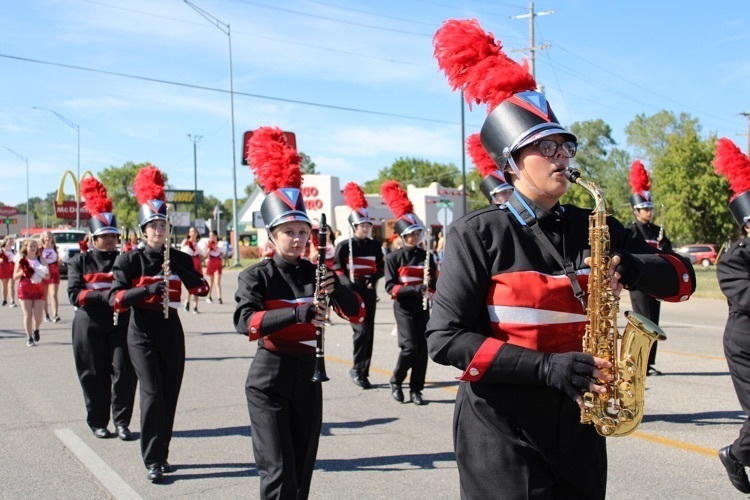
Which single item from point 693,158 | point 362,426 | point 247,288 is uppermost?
point 693,158

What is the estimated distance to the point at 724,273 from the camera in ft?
17.9

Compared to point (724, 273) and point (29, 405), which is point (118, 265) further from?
point (724, 273)

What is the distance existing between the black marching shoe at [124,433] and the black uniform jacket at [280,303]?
2955mm

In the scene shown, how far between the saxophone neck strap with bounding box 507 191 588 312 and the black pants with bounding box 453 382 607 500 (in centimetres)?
37

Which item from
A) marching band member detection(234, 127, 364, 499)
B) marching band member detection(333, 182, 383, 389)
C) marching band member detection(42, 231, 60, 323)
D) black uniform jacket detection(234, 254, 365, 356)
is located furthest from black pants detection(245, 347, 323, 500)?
marching band member detection(42, 231, 60, 323)

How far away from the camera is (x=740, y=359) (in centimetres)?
527

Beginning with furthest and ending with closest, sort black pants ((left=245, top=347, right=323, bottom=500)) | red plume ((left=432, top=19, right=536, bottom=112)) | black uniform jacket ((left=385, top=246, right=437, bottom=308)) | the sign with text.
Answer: the sign with text < black uniform jacket ((left=385, top=246, right=437, bottom=308)) < black pants ((left=245, top=347, right=323, bottom=500)) < red plume ((left=432, top=19, right=536, bottom=112))

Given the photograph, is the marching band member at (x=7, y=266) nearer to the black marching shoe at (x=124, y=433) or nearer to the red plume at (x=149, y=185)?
the red plume at (x=149, y=185)

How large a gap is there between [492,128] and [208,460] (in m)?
4.46

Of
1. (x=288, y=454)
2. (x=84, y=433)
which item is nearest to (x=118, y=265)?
(x=84, y=433)

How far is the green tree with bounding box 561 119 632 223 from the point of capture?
70875mm

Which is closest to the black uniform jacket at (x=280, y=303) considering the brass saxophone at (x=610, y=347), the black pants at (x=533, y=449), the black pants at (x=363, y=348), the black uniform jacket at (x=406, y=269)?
the black pants at (x=533, y=449)

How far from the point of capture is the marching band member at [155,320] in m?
5.96

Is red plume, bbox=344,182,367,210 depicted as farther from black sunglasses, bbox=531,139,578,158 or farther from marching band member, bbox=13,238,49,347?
black sunglasses, bbox=531,139,578,158
